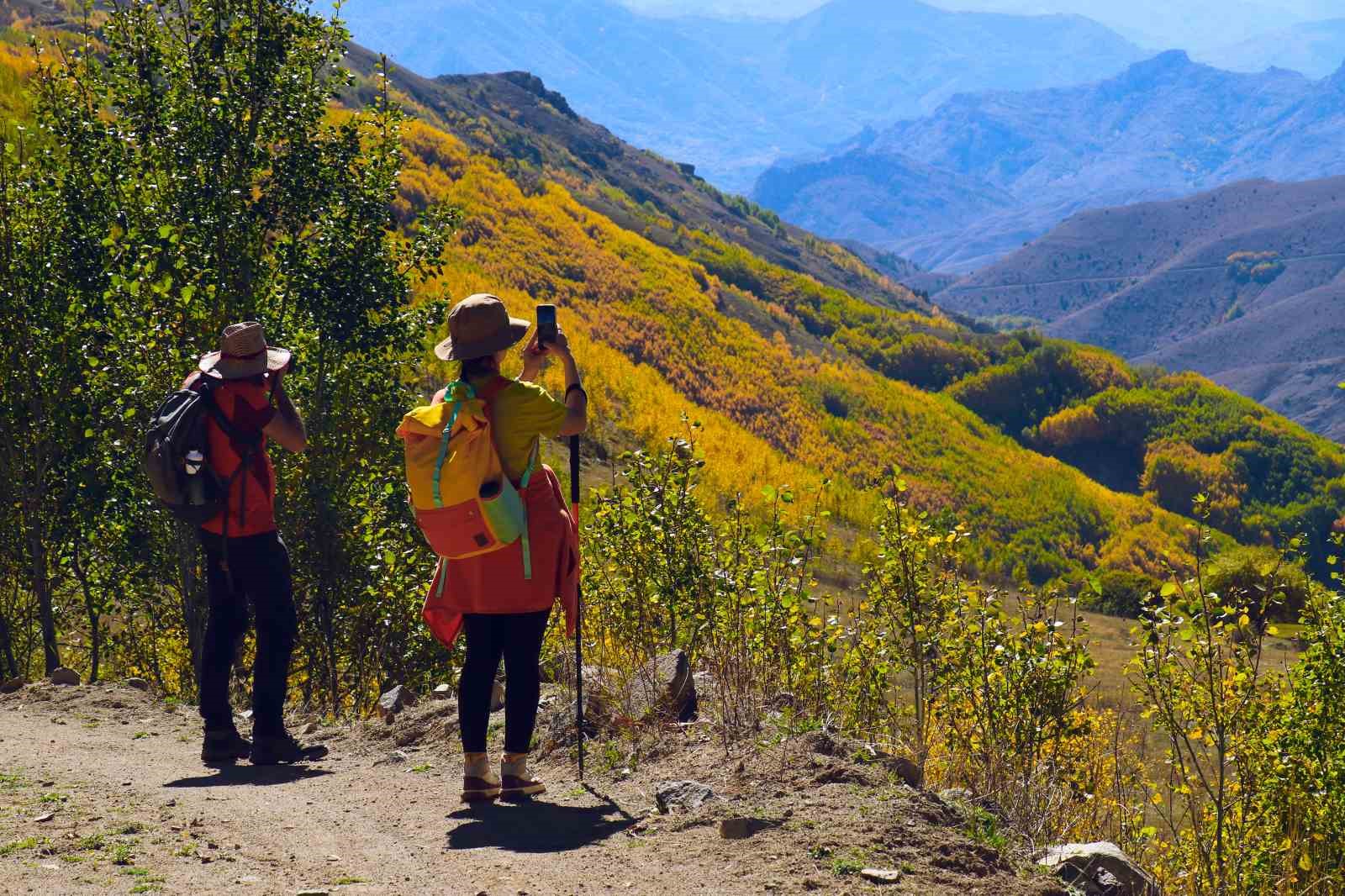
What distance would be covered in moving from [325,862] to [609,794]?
4.66 ft

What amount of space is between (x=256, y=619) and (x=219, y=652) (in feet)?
0.87

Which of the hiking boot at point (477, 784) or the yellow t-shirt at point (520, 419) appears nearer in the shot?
the yellow t-shirt at point (520, 419)

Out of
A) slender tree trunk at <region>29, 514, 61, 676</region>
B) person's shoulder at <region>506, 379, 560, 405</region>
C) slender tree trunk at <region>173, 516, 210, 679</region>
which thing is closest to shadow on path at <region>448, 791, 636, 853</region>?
person's shoulder at <region>506, 379, 560, 405</region>

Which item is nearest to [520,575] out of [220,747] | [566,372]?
[566,372]

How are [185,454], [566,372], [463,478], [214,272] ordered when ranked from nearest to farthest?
[463,478], [566,372], [185,454], [214,272]

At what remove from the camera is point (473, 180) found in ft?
316

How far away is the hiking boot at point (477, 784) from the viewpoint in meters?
5.55

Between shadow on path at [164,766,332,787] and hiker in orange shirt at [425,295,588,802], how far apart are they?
4.15 ft

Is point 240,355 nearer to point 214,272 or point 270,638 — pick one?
point 270,638

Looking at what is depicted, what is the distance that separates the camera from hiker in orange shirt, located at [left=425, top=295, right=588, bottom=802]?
5.19 metres

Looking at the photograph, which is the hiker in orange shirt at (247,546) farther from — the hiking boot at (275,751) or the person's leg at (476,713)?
the person's leg at (476,713)

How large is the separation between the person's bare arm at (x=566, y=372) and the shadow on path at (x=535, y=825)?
162 cm

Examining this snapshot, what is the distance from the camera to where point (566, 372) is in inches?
215

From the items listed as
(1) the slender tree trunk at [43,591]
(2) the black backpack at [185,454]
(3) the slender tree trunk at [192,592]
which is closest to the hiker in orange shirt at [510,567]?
(2) the black backpack at [185,454]
